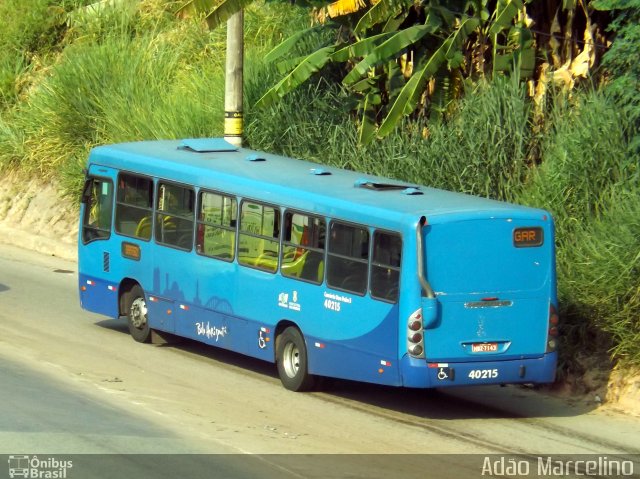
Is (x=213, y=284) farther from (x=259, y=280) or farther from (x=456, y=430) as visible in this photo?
(x=456, y=430)

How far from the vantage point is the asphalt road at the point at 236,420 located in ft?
35.3

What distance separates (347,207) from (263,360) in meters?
2.83

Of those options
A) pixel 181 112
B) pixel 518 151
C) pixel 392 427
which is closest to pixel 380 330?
pixel 392 427

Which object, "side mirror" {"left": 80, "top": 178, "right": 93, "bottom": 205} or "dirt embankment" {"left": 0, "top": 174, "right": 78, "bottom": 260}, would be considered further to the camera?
"dirt embankment" {"left": 0, "top": 174, "right": 78, "bottom": 260}

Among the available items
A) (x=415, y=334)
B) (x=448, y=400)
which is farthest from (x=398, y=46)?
(x=415, y=334)

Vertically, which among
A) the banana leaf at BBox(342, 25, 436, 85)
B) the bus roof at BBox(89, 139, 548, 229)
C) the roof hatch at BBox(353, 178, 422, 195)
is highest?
the banana leaf at BBox(342, 25, 436, 85)

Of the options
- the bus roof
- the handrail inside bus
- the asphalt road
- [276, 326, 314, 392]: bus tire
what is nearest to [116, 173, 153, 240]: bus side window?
the bus roof

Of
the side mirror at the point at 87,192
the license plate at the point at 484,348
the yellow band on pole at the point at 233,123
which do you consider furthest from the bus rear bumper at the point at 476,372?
the yellow band on pole at the point at 233,123

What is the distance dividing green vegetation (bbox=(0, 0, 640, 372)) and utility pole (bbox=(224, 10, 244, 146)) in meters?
1.10

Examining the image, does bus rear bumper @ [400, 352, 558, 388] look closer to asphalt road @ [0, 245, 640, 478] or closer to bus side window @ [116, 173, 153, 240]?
asphalt road @ [0, 245, 640, 478]

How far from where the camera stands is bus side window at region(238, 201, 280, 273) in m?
14.6

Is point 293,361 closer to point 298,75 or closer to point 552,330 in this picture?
point 552,330

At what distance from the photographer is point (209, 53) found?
2591cm

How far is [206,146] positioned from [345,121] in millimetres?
4007
